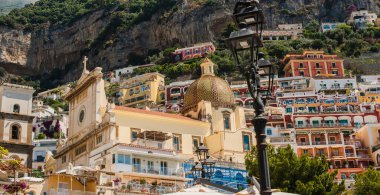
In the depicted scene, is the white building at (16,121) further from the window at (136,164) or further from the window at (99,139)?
the window at (136,164)

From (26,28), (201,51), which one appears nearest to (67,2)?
(26,28)

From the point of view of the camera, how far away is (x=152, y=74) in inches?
4333

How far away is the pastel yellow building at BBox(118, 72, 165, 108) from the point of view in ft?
352

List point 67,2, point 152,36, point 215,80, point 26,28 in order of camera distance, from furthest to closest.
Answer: point 67,2
point 26,28
point 152,36
point 215,80

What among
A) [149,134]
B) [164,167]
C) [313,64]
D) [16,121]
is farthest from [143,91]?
[164,167]

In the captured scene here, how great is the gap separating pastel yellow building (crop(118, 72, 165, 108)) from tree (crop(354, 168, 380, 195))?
70426 mm

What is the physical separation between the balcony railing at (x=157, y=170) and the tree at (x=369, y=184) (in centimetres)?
1281

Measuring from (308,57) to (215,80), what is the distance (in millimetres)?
57129

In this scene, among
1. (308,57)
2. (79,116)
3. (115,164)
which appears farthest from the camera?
(308,57)

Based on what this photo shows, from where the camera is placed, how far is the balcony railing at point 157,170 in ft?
122

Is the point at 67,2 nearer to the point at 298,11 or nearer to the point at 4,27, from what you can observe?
the point at 4,27

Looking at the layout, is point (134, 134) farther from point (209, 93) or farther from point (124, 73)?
point (124, 73)

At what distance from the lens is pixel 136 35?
138 metres

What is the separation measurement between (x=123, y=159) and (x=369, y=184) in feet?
55.7
